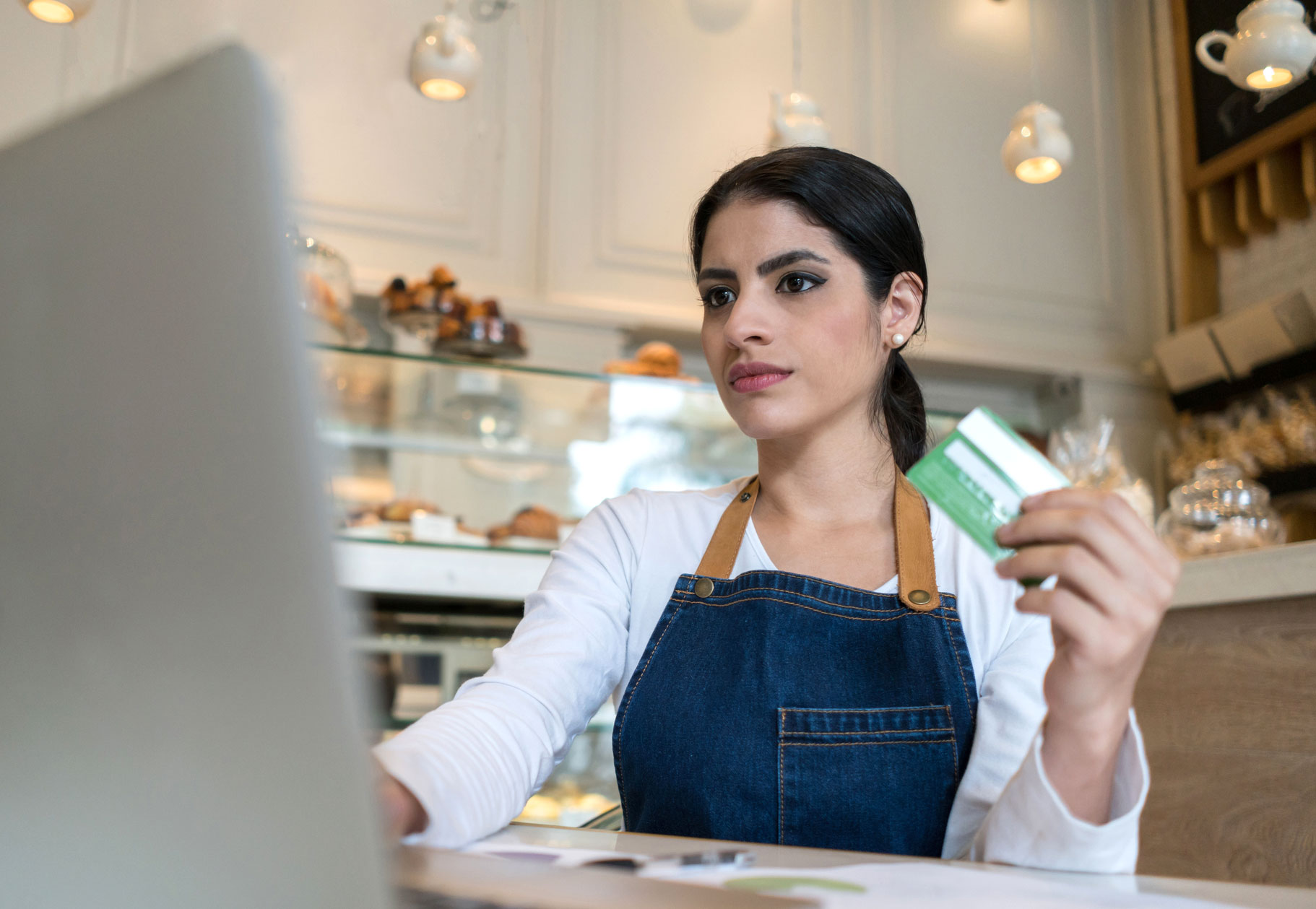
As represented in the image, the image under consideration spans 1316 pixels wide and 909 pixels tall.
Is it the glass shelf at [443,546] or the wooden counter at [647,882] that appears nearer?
the wooden counter at [647,882]

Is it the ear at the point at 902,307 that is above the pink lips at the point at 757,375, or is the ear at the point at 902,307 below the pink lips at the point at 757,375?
above

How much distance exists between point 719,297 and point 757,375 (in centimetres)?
13

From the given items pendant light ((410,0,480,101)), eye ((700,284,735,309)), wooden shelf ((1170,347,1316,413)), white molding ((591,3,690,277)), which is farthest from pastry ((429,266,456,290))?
wooden shelf ((1170,347,1316,413))

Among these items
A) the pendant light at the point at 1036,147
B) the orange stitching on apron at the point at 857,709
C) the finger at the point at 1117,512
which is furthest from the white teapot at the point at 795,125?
the finger at the point at 1117,512

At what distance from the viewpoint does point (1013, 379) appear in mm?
3111

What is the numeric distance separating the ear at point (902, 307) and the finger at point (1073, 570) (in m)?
0.61

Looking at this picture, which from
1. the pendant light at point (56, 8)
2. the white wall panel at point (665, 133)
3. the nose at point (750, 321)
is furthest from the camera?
the white wall panel at point (665, 133)

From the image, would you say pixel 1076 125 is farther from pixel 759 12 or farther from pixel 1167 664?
pixel 1167 664

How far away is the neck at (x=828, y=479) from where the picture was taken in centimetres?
107

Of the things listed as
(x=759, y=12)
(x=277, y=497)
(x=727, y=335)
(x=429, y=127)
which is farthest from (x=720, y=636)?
(x=759, y=12)

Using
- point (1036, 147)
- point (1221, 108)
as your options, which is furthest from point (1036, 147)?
point (1221, 108)

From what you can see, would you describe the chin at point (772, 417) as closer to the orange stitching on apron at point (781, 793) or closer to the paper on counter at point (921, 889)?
the orange stitching on apron at point (781, 793)

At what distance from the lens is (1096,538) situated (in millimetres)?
555

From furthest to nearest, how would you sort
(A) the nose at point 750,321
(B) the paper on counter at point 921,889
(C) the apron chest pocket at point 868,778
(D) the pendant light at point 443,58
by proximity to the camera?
(D) the pendant light at point 443,58
(A) the nose at point 750,321
(C) the apron chest pocket at point 868,778
(B) the paper on counter at point 921,889
